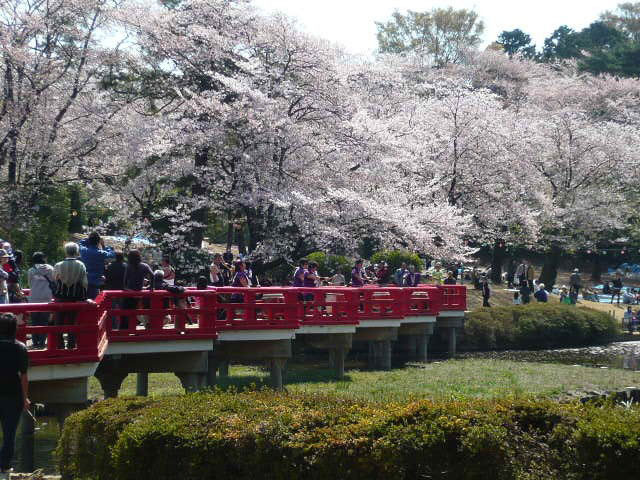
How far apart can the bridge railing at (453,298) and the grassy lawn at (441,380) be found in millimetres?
3504

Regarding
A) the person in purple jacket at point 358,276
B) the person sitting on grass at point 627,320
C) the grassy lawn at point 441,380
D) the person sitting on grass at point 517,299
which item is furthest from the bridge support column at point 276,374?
the person sitting on grass at point 627,320

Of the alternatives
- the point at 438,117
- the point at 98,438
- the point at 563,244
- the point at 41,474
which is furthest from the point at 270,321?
the point at 563,244

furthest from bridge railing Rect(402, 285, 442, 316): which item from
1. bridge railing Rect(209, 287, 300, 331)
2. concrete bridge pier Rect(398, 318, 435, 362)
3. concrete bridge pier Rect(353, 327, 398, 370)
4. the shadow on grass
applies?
bridge railing Rect(209, 287, 300, 331)

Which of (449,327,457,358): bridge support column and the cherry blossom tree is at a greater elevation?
the cherry blossom tree

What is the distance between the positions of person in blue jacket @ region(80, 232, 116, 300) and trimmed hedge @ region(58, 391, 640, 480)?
5.66 metres

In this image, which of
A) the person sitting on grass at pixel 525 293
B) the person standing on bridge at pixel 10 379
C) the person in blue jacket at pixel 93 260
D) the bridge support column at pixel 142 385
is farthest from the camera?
the person sitting on grass at pixel 525 293

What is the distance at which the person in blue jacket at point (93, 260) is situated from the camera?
1442cm

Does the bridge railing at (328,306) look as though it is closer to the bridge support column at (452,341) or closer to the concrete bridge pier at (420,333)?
the concrete bridge pier at (420,333)

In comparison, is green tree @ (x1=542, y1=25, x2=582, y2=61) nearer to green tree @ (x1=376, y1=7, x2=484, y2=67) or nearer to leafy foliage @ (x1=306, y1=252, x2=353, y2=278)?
green tree @ (x1=376, y1=7, x2=484, y2=67)

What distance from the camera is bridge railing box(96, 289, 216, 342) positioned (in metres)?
14.6

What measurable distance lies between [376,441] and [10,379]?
13.7ft

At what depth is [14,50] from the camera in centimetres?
2731

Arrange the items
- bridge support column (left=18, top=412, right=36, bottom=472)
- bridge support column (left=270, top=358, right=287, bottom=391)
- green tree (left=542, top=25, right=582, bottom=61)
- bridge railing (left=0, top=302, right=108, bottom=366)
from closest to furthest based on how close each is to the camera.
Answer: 1. bridge railing (left=0, top=302, right=108, bottom=366)
2. bridge support column (left=18, top=412, right=36, bottom=472)
3. bridge support column (left=270, top=358, right=287, bottom=391)
4. green tree (left=542, top=25, right=582, bottom=61)

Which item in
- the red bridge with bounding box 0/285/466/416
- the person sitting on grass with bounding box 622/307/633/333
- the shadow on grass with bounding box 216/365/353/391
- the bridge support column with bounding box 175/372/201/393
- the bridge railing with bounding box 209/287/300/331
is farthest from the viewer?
the person sitting on grass with bounding box 622/307/633/333
